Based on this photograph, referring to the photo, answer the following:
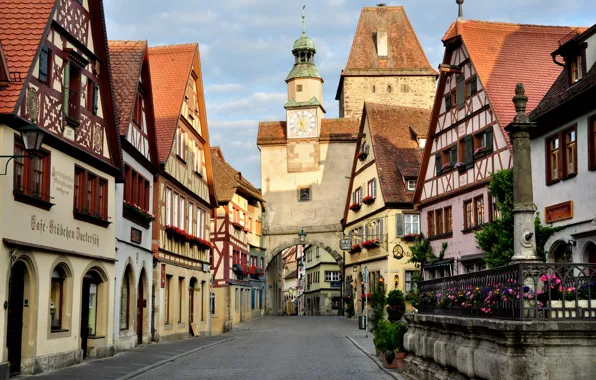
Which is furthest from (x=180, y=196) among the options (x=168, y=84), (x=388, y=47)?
(x=388, y=47)

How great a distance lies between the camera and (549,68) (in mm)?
32312

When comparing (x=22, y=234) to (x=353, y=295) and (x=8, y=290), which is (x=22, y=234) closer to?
(x=8, y=290)

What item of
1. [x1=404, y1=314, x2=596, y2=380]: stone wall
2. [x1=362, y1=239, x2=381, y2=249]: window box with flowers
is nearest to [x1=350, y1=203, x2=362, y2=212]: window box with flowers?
[x1=362, y1=239, x2=381, y2=249]: window box with flowers

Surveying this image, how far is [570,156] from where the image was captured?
921 inches

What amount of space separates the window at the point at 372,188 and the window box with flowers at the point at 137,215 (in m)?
19.9

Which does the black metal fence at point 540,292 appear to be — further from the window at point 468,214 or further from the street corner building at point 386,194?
the street corner building at point 386,194

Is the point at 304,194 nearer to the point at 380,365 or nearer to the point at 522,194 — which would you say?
the point at 380,365

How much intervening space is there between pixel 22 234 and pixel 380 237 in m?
30.0

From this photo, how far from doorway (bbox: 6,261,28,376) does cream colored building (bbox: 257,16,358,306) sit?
45.4 metres

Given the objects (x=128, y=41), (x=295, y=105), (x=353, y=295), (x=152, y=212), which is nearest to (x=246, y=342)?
(x=152, y=212)

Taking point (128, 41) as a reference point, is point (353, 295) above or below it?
below

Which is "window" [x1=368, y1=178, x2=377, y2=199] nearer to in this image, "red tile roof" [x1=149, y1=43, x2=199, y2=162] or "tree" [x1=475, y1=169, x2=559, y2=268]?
"red tile roof" [x1=149, y1=43, x2=199, y2=162]

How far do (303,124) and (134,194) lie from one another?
3827cm

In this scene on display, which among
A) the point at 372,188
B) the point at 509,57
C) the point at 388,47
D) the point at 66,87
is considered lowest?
the point at 66,87
